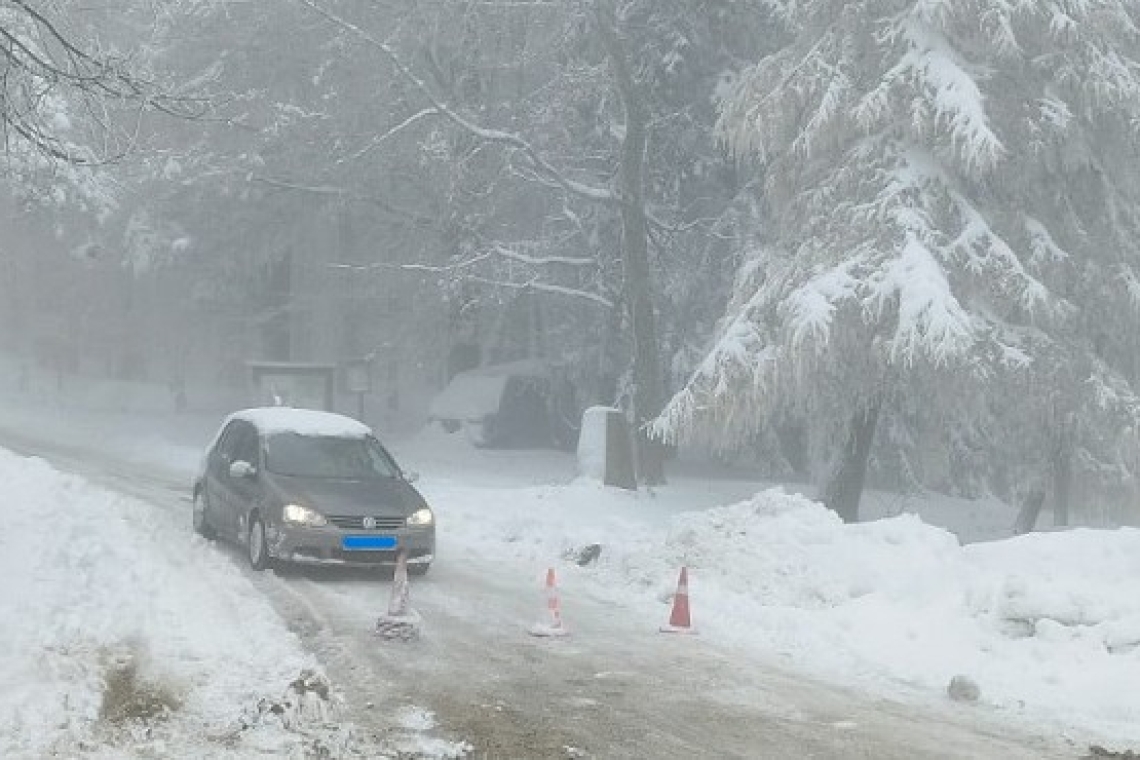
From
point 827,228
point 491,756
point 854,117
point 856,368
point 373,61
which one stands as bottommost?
point 491,756

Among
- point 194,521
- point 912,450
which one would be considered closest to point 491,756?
point 194,521

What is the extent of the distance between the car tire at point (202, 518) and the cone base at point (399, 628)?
5.43 metres

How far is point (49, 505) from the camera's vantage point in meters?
14.7

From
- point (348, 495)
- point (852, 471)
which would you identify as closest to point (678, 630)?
point (348, 495)

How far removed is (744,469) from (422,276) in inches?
352

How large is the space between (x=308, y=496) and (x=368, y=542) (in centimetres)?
80

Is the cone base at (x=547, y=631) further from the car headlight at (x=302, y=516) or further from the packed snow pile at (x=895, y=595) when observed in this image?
the car headlight at (x=302, y=516)

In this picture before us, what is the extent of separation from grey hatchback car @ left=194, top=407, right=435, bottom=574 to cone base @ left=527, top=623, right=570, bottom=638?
8.23 feet

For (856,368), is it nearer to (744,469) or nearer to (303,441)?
(303,441)

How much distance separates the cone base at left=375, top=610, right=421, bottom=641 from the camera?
32.4ft

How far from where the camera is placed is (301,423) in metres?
14.9

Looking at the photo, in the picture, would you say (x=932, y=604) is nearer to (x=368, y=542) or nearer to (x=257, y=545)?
(x=368, y=542)

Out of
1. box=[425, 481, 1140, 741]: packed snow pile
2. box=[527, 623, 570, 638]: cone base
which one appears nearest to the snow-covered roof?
A: box=[425, 481, 1140, 741]: packed snow pile

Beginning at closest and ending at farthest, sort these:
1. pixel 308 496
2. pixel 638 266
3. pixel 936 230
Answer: pixel 308 496 → pixel 936 230 → pixel 638 266
